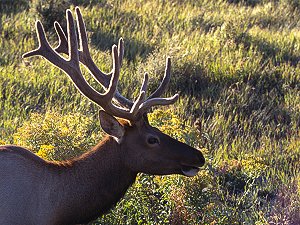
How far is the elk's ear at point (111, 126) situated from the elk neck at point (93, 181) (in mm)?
106

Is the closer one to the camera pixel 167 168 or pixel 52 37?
pixel 167 168

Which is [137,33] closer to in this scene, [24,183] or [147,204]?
[147,204]

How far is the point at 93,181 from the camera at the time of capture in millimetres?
6062

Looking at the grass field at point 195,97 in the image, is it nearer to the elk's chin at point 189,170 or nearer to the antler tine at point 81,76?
the elk's chin at point 189,170

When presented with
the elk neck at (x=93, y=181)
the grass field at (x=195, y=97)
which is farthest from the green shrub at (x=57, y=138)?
the elk neck at (x=93, y=181)

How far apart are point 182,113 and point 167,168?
11.7 feet

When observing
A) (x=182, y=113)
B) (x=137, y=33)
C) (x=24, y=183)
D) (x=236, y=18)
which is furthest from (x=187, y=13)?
(x=24, y=183)

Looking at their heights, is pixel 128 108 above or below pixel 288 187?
above

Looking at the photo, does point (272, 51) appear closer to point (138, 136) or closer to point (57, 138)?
point (57, 138)

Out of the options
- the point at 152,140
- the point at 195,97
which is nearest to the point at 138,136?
the point at 152,140

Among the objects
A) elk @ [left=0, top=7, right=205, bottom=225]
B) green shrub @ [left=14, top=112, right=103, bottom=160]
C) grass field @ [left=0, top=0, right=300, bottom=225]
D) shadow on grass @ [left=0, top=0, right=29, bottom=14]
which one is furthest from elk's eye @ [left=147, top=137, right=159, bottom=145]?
shadow on grass @ [left=0, top=0, right=29, bottom=14]

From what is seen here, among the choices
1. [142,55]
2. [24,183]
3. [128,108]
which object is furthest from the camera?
[142,55]

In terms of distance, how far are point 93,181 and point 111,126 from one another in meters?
0.45

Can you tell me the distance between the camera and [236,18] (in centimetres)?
1389
